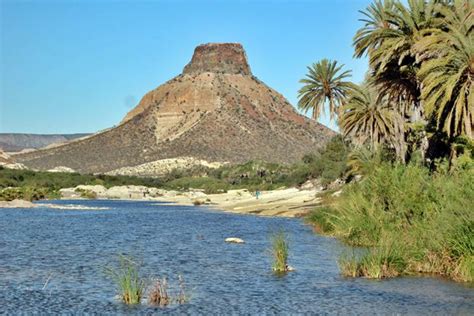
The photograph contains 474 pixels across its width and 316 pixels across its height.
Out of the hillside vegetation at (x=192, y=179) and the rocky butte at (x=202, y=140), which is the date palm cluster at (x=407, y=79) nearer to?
the hillside vegetation at (x=192, y=179)

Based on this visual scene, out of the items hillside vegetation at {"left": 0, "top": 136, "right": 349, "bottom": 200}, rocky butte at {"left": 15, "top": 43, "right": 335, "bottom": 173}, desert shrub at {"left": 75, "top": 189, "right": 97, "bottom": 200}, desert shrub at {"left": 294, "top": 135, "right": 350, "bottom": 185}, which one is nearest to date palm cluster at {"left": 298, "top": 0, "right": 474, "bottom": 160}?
desert shrub at {"left": 294, "top": 135, "right": 350, "bottom": 185}

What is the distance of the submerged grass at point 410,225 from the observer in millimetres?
20906

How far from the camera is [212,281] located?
22641 millimetres

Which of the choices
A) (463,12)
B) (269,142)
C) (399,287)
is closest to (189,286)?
(399,287)

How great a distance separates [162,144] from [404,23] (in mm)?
145207

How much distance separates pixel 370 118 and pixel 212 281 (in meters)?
27.2

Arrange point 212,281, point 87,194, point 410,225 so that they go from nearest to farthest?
point 212,281, point 410,225, point 87,194

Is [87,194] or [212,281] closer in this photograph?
[212,281]

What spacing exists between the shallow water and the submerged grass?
683 millimetres

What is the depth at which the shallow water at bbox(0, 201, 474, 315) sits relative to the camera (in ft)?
58.5

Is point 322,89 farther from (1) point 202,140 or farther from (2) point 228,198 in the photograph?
(1) point 202,140

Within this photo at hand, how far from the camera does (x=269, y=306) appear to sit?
59.6 ft

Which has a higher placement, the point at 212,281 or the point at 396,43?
the point at 396,43

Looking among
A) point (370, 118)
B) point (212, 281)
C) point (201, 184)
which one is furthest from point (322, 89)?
point (201, 184)
